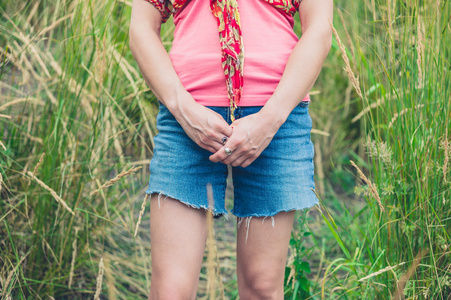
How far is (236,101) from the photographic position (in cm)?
124

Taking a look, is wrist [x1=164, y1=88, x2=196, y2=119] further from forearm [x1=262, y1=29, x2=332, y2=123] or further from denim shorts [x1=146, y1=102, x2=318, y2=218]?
forearm [x1=262, y1=29, x2=332, y2=123]

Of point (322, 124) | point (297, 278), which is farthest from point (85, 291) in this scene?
point (322, 124)

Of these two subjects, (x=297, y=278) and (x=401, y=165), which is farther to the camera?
(x=297, y=278)

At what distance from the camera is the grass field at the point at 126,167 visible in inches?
57.8

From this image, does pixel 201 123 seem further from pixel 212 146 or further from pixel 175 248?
pixel 175 248

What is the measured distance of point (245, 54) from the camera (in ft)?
4.13

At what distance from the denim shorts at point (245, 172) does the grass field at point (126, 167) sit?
126mm

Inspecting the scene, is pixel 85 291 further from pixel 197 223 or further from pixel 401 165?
pixel 401 165

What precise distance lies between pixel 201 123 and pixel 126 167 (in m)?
1.12

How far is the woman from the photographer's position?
1.22m

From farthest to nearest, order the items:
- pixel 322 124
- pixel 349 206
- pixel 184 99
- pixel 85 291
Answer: pixel 322 124 → pixel 349 206 → pixel 85 291 → pixel 184 99

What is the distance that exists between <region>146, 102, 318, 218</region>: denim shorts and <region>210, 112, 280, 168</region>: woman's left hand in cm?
7

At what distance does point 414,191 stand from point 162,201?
80 centimetres

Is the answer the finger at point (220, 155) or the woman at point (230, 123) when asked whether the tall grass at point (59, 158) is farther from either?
the finger at point (220, 155)
